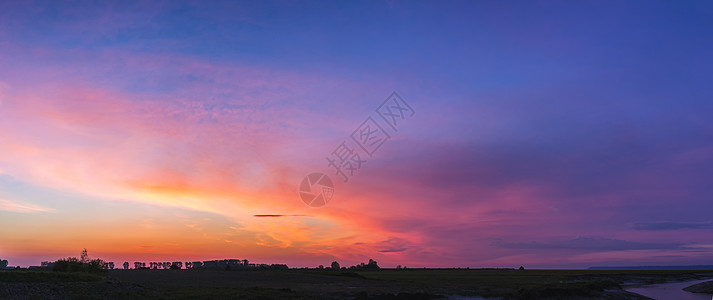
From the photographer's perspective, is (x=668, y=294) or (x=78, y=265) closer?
(x=78, y=265)

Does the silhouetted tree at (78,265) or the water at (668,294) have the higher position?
the silhouetted tree at (78,265)

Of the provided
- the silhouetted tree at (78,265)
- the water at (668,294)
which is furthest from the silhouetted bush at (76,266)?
the water at (668,294)

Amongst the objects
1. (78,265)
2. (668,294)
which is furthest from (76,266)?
(668,294)

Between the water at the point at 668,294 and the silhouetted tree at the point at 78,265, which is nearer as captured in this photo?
the silhouetted tree at the point at 78,265

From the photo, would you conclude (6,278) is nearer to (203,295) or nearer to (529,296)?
(203,295)

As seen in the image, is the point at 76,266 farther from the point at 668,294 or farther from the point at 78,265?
the point at 668,294

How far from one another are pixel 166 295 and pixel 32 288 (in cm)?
1204

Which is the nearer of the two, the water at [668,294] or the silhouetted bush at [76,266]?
the silhouetted bush at [76,266]

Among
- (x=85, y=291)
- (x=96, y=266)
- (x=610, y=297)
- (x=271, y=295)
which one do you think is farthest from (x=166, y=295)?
(x=610, y=297)

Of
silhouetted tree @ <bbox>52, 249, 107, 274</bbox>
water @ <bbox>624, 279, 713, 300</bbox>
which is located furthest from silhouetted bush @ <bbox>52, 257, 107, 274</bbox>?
water @ <bbox>624, 279, 713, 300</bbox>

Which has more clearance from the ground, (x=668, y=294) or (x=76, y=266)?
(x=76, y=266)

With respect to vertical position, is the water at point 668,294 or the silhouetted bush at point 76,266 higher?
the silhouetted bush at point 76,266

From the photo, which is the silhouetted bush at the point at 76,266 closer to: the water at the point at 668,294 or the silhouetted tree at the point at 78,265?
the silhouetted tree at the point at 78,265

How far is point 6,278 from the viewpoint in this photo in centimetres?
4503
